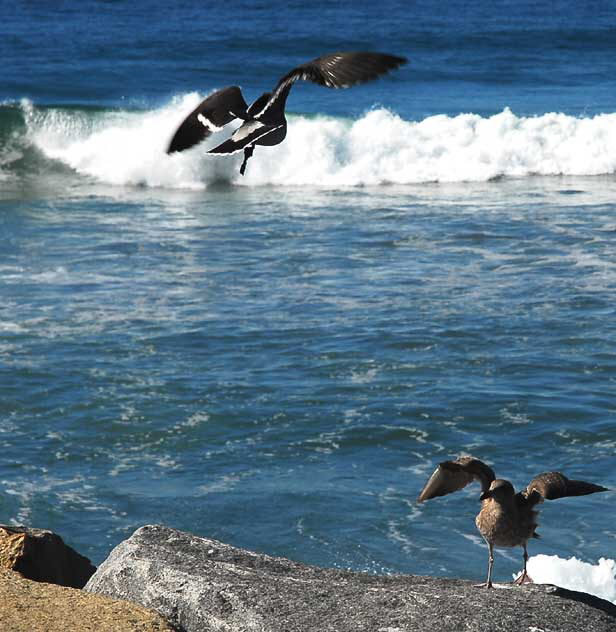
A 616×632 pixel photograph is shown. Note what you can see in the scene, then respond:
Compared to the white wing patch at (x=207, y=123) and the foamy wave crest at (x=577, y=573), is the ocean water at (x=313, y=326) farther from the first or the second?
the white wing patch at (x=207, y=123)

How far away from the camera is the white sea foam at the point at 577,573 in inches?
309

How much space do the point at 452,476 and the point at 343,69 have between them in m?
1.67

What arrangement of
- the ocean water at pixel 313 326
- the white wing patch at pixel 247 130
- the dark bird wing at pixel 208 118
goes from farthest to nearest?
the ocean water at pixel 313 326 → the dark bird wing at pixel 208 118 → the white wing patch at pixel 247 130

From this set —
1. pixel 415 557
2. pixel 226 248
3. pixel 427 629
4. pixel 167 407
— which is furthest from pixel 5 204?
pixel 427 629

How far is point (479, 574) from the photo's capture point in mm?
8031

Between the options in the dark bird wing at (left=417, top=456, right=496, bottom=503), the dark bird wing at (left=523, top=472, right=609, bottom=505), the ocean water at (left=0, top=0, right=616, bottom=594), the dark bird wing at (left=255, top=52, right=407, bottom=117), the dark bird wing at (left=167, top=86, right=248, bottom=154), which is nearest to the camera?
the dark bird wing at (left=255, top=52, right=407, bottom=117)

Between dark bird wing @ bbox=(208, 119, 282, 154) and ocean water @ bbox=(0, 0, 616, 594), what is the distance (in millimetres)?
4015

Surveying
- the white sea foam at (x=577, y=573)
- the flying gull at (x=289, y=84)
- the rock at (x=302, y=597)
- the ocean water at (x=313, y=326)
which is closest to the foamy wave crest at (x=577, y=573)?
the white sea foam at (x=577, y=573)

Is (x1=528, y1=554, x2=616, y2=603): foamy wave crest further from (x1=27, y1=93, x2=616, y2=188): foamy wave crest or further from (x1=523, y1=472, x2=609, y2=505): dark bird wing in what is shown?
(x1=27, y1=93, x2=616, y2=188): foamy wave crest

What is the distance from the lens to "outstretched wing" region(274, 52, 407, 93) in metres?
4.54

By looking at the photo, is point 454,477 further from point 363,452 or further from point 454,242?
point 454,242

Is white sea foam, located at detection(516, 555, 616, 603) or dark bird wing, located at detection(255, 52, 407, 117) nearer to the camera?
dark bird wing, located at detection(255, 52, 407, 117)

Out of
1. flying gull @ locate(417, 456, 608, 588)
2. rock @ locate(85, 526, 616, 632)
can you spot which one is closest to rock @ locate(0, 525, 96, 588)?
rock @ locate(85, 526, 616, 632)

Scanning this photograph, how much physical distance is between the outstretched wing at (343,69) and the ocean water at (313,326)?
162 inches
